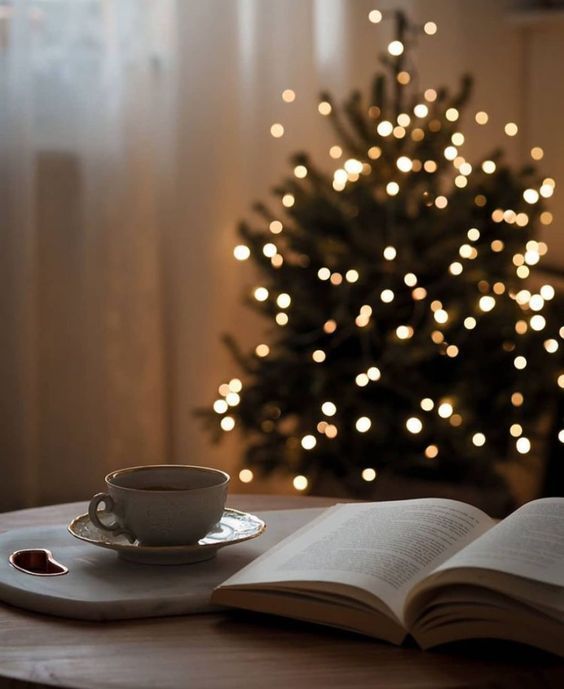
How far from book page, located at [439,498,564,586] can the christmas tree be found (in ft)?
3.79

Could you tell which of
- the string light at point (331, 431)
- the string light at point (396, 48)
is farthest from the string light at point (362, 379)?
the string light at point (396, 48)

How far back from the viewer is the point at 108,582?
2.73 feet

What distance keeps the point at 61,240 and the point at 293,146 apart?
23.7 inches

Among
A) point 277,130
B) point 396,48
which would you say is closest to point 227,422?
point 277,130

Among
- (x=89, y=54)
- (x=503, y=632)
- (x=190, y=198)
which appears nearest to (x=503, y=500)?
(x=190, y=198)

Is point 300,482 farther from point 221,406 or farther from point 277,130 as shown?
point 277,130

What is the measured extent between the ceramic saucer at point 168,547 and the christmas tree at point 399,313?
111cm

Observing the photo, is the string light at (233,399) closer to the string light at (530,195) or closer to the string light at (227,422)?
the string light at (227,422)

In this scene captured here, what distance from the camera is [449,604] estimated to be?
0.73 metres

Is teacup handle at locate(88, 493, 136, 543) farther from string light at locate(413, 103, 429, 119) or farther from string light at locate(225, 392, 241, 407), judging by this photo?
string light at locate(413, 103, 429, 119)

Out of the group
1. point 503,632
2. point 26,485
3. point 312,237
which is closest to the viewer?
point 503,632

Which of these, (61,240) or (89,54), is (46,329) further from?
(89,54)

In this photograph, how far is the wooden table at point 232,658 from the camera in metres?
0.68

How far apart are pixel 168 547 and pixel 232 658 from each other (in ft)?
0.53
